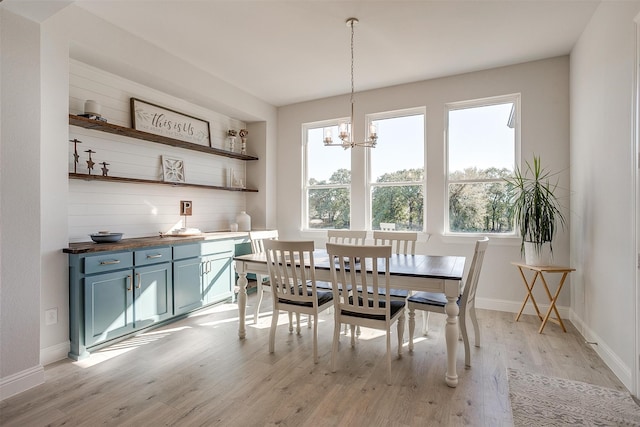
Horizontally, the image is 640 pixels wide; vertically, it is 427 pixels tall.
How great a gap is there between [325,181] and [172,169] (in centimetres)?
224

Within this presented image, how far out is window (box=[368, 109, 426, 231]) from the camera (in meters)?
4.55

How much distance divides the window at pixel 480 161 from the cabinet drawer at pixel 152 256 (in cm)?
A: 342

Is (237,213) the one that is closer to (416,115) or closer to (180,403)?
(416,115)

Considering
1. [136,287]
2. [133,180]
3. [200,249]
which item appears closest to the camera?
[136,287]

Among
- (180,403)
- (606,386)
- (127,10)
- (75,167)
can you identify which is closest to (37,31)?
(127,10)

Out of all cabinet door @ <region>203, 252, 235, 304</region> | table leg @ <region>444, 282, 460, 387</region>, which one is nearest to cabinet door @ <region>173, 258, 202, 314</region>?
cabinet door @ <region>203, 252, 235, 304</region>

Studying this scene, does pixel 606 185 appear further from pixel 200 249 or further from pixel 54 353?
pixel 54 353

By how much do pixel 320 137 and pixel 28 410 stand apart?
4.51 metres

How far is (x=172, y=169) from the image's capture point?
4.20 meters

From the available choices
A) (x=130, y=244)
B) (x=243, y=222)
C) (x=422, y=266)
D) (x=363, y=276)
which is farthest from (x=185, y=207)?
(x=422, y=266)

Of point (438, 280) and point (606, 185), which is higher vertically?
point (606, 185)

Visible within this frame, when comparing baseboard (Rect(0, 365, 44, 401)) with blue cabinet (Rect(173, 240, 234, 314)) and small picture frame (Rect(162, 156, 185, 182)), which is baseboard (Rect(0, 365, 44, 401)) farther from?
Answer: small picture frame (Rect(162, 156, 185, 182))

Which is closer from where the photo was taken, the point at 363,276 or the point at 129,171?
the point at 363,276

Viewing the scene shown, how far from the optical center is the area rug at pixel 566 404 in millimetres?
1927
